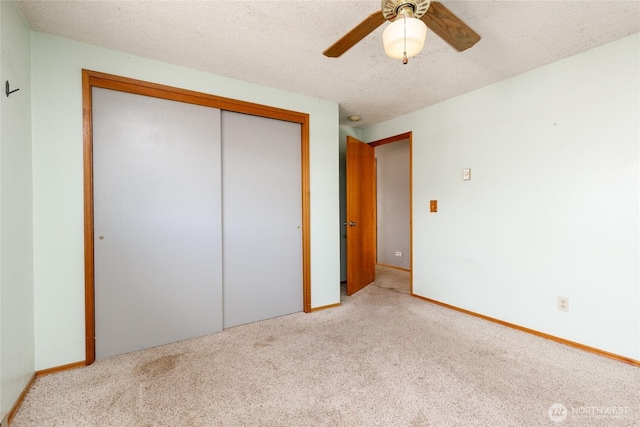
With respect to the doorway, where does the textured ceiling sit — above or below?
above

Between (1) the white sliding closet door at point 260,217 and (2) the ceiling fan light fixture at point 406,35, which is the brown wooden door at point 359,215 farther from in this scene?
(2) the ceiling fan light fixture at point 406,35

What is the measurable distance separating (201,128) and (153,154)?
0.45 m

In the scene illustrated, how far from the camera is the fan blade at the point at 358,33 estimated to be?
1352 millimetres

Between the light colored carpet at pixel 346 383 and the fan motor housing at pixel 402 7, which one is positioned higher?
the fan motor housing at pixel 402 7

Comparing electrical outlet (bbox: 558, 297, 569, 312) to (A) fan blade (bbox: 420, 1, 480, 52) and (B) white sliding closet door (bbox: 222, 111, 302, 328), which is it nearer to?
(A) fan blade (bbox: 420, 1, 480, 52)

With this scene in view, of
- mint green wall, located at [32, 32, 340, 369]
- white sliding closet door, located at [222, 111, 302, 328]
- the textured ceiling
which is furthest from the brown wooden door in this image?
mint green wall, located at [32, 32, 340, 369]

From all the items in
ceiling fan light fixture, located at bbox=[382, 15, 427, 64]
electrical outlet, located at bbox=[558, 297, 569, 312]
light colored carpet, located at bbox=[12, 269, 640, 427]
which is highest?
ceiling fan light fixture, located at bbox=[382, 15, 427, 64]

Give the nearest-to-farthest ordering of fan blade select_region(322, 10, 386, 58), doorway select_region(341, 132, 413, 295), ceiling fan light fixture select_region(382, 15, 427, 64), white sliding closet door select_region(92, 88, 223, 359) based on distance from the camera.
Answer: ceiling fan light fixture select_region(382, 15, 427, 64) → fan blade select_region(322, 10, 386, 58) → white sliding closet door select_region(92, 88, 223, 359) → doorway select_region(341, 132, 413, 295)

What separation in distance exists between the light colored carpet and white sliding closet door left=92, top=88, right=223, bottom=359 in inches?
8.6

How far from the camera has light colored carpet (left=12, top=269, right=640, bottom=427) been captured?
149cm

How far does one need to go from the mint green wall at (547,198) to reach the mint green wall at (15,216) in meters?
3.52

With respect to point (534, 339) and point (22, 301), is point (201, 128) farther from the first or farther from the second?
point (534, 339)

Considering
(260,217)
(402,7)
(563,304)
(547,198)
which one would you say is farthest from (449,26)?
(563,304)

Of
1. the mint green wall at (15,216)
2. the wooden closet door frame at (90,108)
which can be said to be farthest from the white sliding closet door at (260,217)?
the mint green wall at (15,216)
